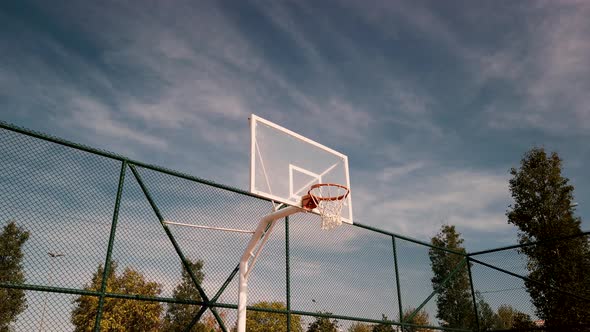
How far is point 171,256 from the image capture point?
5.51 metres

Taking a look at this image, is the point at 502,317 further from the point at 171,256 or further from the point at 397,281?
the point at 171,256

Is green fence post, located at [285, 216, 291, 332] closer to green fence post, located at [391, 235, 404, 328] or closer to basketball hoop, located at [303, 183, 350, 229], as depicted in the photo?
basketball hoop, located at [303, 183, 350, 229]

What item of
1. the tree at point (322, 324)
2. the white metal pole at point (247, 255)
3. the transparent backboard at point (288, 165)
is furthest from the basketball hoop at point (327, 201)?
the tree at point (322, 324)

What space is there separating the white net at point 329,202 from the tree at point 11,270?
11.7ft

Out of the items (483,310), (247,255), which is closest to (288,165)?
(247,255)

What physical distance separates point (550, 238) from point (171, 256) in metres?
15.0

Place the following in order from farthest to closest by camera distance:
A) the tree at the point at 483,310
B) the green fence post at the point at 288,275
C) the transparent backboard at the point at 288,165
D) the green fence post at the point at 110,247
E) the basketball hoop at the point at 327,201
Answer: the tree at the point at 483,310
the green fence post at the point at 288,275
the basketball hoop at the point at 327,201
the transparent backboard at the point at 288,165
the green fence post at the point at 110,247

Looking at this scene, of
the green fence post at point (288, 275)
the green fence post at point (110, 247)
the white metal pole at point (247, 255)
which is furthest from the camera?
the green fence post at point (288, 275)

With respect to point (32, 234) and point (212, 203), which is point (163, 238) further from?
point (32, 234)

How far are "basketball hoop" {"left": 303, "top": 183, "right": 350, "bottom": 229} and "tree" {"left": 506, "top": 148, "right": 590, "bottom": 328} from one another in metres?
9.71

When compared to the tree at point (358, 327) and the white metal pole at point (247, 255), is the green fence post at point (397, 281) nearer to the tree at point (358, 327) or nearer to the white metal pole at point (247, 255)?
the tree at point (358, 327)

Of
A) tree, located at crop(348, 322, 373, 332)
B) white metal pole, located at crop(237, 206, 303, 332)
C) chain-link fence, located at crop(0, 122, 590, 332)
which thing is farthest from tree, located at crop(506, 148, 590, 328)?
white metal pole, located at crop(237, 206, 303, 332)

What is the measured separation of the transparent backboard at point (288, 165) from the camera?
5.68 metres

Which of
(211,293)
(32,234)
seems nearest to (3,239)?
(32,234)
